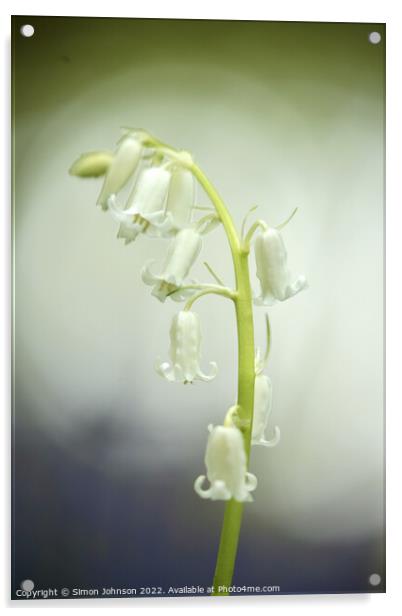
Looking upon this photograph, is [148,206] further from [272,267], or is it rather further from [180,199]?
[272,267]

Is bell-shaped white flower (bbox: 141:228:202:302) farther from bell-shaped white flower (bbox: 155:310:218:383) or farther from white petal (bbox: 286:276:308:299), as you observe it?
white petal (bbox: 286:276:308:299)

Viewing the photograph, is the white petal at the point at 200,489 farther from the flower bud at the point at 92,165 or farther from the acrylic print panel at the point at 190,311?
the flower bud at the point at 92,165

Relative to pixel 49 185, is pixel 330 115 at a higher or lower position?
higher

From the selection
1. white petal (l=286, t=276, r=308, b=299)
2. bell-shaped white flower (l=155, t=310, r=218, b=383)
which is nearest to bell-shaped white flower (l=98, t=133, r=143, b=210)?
bell-shaped white flower (l=155, t=310, r=218, b=383)

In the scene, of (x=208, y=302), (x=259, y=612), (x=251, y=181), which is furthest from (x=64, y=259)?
(x=259, y=612)

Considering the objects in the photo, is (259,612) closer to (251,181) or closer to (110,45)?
(251,181)

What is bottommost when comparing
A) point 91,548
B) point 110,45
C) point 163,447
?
point 91,548

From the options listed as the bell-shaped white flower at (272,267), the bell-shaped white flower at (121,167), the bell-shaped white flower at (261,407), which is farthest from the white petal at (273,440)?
the bell-shaped white flower at (121,167)
